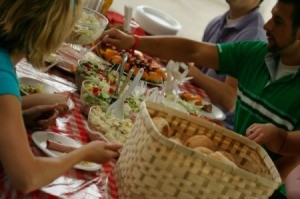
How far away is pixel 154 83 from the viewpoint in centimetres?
222

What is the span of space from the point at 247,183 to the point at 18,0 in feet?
2.45

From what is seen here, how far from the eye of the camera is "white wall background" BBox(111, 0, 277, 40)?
670cm

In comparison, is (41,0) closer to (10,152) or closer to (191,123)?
(10,152)

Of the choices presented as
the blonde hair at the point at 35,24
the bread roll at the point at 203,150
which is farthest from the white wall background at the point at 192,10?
the bread roll at the point at 203,150

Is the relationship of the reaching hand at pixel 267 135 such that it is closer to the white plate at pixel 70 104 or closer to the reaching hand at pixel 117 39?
the white plate at pixel 70 104

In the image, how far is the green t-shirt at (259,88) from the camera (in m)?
2.02

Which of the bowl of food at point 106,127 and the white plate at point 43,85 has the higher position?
the bowl of food at point 106,127

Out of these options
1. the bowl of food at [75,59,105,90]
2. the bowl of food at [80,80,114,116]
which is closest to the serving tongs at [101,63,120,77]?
the bowl of food at [75,59,105,90]

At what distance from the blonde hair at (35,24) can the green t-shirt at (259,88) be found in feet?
3.80

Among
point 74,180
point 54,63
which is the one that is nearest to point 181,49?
point 54,63

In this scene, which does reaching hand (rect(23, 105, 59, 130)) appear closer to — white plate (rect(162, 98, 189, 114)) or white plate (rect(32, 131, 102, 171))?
white plate (rect(32, 131, 102, 171))

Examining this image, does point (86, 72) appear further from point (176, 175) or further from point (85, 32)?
point (176, 175)

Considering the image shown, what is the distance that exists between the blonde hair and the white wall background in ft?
15.4

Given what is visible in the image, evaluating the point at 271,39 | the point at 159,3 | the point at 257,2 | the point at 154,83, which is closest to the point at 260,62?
the point at 271,39
